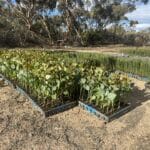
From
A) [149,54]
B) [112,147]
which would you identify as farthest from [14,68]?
[149,54]

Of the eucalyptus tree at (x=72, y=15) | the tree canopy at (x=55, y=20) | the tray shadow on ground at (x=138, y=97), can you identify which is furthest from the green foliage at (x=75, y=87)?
the eucalyptus tree at (x=72, y=15)

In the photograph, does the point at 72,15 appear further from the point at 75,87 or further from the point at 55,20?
the point at 75,87

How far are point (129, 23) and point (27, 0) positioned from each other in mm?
17902

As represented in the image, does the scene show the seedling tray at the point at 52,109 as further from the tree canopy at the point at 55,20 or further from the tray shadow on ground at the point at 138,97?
the tree canopy at the point at 55,20

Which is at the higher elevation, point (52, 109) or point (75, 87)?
point (75, 87)

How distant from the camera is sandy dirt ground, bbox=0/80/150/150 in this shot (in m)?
3.14

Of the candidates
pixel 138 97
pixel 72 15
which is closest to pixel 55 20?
pixel 72 15

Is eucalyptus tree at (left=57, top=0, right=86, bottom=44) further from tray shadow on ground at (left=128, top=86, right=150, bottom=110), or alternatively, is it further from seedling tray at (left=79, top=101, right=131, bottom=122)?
seedling tray at (left=79, top=101, right=131, bottom=122)

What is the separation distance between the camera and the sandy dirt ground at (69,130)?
3139 mm

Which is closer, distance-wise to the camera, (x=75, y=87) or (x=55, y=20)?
(x=75, y=87)

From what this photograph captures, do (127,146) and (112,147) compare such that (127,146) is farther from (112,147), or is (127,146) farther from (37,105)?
(37,105)

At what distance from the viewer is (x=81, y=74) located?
4645mm

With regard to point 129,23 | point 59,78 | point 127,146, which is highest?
point 129,23

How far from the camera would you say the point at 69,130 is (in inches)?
138
